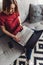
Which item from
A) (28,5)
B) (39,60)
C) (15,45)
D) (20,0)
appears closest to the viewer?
(15,45)

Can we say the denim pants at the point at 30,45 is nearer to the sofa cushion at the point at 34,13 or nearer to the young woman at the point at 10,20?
the young woman at the point at 10,20

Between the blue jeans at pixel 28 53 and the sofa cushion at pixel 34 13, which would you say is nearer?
the blue jeans at pixel 28 53

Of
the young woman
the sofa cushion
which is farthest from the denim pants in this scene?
the sofa cushion

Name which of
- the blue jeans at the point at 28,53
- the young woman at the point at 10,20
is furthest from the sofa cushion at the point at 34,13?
the blue jeans at the point at 28,53

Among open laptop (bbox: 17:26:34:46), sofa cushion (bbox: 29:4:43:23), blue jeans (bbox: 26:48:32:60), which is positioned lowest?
blue jeans (bbox: 26:48:32:60)

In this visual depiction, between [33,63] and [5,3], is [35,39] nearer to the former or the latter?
[33,63]

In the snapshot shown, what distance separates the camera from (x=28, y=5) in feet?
6.70

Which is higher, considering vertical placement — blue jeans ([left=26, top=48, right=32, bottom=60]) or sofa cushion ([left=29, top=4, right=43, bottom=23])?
sofa cushion ([left=29, top=4, right=43, bottom=23])

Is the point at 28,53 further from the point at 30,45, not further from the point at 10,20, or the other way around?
the point at 10,20

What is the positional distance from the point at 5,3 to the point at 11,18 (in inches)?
5.9

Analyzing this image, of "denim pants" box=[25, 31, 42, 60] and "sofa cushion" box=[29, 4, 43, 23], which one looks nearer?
"denim pants" box=[25, 31, 42, 60]

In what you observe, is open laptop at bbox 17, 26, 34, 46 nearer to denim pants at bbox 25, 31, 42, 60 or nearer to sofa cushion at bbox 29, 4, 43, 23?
denim pants at bbox 25, 31, 42, 60

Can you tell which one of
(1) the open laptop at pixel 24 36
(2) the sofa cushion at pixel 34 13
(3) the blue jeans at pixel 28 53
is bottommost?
(3) the blue jeans at pixel 28 53

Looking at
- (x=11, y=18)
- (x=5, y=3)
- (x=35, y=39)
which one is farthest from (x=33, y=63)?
(x=5, y=3)
